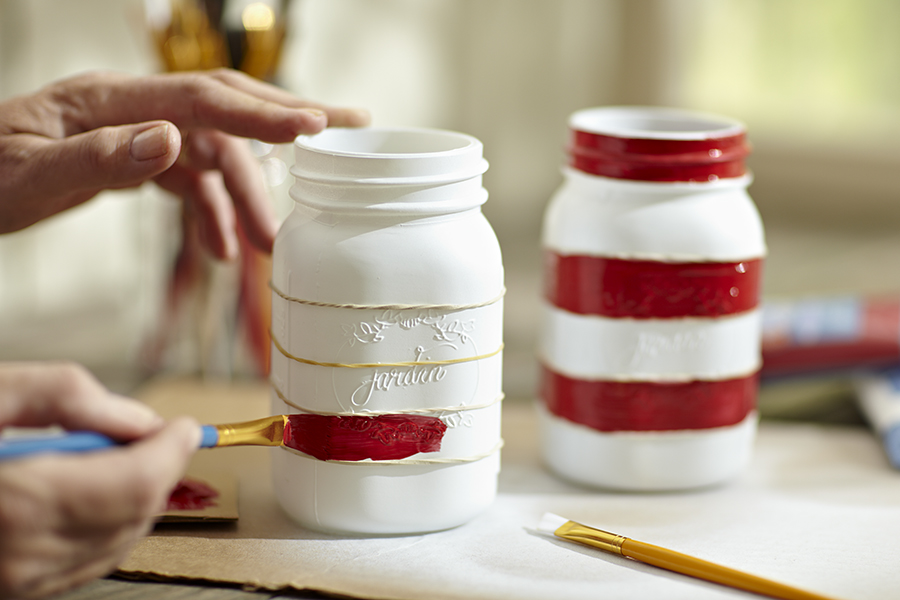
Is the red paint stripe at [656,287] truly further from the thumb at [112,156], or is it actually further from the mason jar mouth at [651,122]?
the thumb at [112,156]

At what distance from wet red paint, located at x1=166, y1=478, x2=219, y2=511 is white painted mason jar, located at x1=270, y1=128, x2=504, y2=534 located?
0.07 metres

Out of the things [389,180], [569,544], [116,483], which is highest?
[389,180]

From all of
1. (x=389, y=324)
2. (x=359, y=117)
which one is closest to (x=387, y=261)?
(x=389, y=324)

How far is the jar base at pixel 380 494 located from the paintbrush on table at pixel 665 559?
0.06m

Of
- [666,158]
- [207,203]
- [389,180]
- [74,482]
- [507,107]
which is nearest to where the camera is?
[74,482]

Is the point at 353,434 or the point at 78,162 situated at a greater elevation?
the point at 78,162

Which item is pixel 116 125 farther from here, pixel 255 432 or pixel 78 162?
pixel 255 432

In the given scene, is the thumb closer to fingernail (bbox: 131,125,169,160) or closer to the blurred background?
fingernail (bbox: 131,125,169,160)

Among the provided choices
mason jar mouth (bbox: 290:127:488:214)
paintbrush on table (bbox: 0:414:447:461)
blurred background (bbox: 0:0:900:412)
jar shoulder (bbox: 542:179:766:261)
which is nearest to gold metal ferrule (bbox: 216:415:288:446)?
paintbrush on table (bbox: 0:414:447:461)

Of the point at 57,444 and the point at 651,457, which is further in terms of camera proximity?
the point at 651,457

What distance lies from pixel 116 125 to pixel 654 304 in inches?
14.5

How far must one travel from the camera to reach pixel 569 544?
57 centimetres

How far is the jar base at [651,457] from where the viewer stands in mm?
647

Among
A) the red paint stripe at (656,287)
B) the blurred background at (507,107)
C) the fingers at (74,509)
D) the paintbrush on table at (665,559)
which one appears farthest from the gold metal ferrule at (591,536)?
the blurred background at (507,107)
